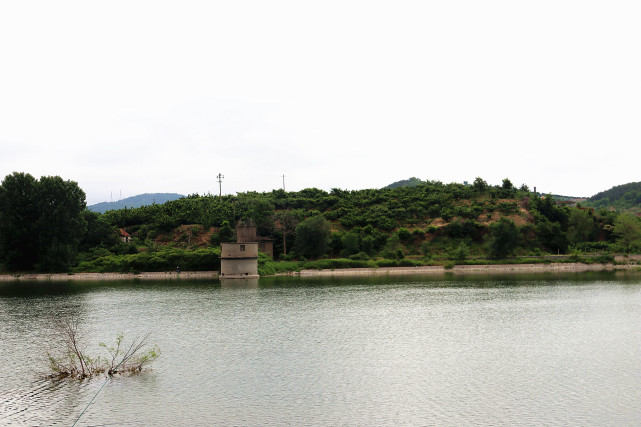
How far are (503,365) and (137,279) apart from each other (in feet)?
168

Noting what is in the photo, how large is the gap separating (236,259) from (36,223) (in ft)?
78.4

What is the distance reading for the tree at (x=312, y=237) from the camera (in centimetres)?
7075

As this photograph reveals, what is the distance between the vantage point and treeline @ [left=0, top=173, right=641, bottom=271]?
6362 cm

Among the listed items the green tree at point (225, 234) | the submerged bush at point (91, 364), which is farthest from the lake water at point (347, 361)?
the green tree at point (225, 234)

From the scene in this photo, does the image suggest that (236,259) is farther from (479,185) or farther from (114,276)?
(479,185)

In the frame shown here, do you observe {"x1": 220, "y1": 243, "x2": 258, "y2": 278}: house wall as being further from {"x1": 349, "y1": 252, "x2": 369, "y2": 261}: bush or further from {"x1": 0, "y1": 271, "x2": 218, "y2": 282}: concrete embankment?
{"x1": 349, "y1": 252, "x2": 369, "y2": 261}: bush

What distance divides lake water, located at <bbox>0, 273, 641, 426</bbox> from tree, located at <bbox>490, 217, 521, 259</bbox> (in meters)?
27.0

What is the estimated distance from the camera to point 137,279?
62.8 m

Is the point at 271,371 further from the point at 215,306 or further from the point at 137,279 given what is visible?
the point at 137,279

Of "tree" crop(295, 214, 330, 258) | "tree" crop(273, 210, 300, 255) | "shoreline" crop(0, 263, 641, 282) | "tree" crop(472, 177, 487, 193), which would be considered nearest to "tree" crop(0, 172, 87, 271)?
"shoreline" crop(0, 263, 641, 282)

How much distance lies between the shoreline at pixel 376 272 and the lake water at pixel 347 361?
22789 millimetres

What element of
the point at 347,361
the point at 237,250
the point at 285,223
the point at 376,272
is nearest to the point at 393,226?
the point at 285,223

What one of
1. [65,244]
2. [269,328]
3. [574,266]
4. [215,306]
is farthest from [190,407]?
[574,266]

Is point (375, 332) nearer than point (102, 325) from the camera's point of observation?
Yes
